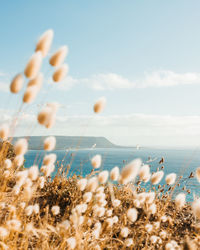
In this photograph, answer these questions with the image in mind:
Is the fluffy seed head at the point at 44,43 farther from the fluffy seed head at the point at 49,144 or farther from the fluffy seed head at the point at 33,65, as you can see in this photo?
the fluffy seed head at the point at 49,144

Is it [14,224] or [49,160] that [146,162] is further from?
[14,224]

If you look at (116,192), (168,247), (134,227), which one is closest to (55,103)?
(168,247)

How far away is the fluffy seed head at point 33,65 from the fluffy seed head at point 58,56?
164mm

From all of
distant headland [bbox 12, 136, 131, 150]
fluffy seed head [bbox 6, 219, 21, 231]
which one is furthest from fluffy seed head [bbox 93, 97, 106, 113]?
fluffy seed head [bbox 6, 219, 21, 231]

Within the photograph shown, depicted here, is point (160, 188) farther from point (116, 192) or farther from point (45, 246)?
point (45, 246)

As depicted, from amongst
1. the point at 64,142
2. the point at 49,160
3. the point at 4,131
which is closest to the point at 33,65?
the point at 4,131

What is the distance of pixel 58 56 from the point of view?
191cm

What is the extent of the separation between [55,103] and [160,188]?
3.26m

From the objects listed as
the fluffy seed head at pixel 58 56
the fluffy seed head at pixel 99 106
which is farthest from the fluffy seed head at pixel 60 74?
the fluffy seed head at pixel 99 106

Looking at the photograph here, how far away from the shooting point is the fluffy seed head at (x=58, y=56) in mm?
1909

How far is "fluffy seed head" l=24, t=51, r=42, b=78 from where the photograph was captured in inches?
68.6

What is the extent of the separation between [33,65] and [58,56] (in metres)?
0.26

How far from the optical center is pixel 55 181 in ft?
13.8

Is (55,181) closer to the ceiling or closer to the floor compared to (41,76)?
closer to the floor
